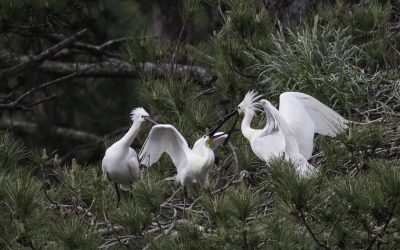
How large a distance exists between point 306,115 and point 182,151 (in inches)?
19.1

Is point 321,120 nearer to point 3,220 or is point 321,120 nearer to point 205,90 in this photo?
point 205,90

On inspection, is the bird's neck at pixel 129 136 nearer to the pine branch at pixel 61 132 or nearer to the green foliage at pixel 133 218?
the green foliage at pixel 133 218

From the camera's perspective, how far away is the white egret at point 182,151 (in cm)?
363

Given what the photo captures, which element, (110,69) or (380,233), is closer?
(380,233)

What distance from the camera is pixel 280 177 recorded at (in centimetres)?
273

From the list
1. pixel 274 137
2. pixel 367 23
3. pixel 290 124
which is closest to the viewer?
pixel 274 137

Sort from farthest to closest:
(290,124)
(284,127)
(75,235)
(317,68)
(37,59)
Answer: (37,59), (317,68), (290,124), (284,127), (75,235)

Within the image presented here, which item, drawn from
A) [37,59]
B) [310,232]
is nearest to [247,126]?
[310,232]

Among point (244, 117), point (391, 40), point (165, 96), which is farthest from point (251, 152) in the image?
point (391, 40)

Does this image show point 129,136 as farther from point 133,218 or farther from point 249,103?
point 133,218

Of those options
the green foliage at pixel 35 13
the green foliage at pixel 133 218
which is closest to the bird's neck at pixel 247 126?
the green foliage at pixel 35 13

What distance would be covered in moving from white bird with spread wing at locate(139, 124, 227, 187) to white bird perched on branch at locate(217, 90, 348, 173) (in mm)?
144

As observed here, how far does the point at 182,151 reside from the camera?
377cm

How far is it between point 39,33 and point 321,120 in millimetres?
1173
